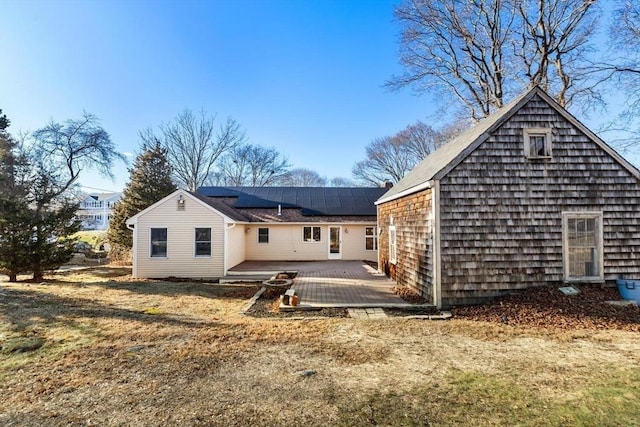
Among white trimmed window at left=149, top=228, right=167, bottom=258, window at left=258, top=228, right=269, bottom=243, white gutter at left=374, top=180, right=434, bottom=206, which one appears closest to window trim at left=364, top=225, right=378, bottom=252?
window at left=258, top=228, right=269, bottom=243

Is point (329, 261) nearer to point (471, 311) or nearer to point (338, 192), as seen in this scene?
point (338, 192)

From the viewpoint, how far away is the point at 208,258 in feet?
46.4

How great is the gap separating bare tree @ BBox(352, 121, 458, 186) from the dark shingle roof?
9.48 meters

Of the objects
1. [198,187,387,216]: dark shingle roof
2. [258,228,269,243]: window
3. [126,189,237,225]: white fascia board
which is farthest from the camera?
[198,187,387,216]: dark shingle roof

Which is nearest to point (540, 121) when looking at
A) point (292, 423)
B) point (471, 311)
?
point (471, 311)

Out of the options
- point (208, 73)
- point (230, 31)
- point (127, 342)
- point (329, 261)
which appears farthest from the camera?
point (329, 261)

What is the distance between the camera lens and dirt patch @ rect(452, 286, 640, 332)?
21.2 feet

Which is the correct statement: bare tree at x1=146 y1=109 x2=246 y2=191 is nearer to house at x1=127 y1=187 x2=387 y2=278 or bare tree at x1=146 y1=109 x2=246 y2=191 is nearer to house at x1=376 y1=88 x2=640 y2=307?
house at x1=127 y1=187 x2=387 y2=278

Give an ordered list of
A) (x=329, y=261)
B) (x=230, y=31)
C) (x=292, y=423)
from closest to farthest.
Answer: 1. (x=292, y=423)
2. (x=230, y=31)
3. (x=329, y=261)

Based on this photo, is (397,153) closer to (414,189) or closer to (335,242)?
(335,242)

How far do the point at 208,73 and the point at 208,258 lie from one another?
9.95 meters

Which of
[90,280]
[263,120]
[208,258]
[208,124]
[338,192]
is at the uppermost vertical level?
[208,124]

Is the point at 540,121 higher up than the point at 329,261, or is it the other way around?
the point at 540,121

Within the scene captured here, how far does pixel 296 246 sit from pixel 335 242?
Result: 7.82 feet
